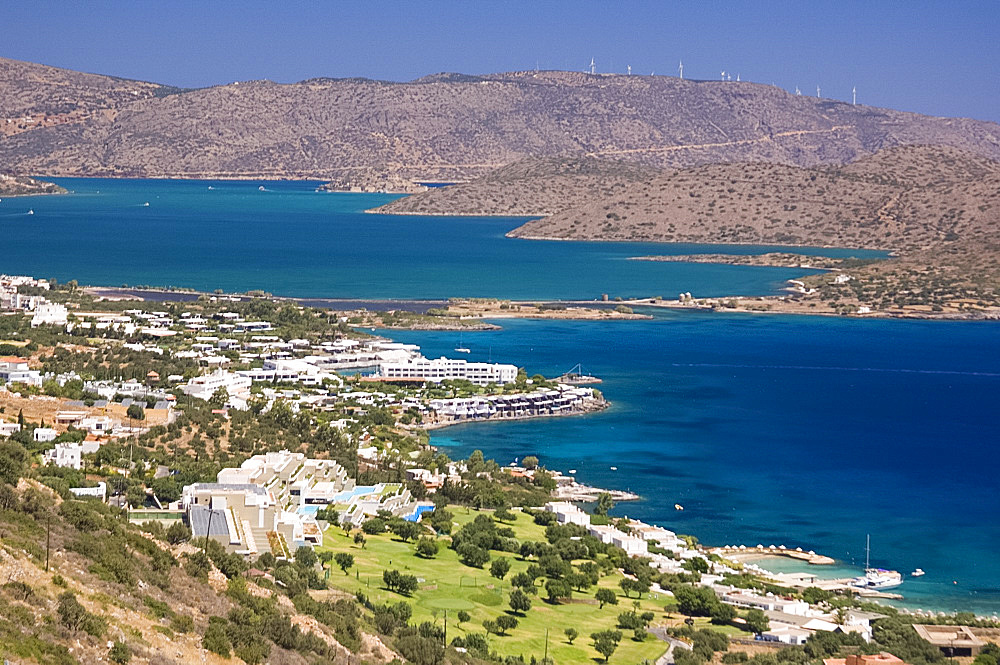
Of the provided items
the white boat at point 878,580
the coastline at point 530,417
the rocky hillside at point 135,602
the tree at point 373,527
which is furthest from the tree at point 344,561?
the coastline at point 530,417

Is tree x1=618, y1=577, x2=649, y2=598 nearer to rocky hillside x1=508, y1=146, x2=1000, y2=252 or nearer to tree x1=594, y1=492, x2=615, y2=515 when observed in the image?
tree x1=594, y1=492, x2=615, y2=515

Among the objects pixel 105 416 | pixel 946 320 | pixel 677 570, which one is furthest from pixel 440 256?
pixel 677 570

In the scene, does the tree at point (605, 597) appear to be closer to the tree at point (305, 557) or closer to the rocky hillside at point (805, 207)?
the tree at point (305, 557)

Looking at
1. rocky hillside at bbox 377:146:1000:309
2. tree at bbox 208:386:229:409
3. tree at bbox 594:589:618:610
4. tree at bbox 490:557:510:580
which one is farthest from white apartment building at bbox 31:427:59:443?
rocky hillside at bbox 377:146:1000:309

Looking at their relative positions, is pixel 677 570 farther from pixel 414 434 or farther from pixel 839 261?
pixel 839 261

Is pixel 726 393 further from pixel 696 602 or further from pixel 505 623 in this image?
pixel 505 623

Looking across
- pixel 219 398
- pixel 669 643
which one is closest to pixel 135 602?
pixel 669 643

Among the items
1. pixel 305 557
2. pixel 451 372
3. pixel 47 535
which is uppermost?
pixel 47 535

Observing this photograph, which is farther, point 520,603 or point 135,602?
point 520,603
